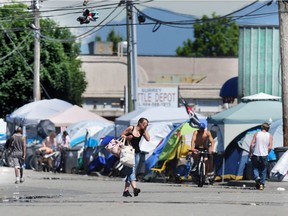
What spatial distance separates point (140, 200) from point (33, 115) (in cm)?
2564

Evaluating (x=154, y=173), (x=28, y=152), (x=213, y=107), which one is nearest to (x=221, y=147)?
(x=154, y=173)

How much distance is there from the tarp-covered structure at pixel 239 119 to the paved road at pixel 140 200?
204 centimetres

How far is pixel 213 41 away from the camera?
127312 mm

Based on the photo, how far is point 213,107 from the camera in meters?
73.5

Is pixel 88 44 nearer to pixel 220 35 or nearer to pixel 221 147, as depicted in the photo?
pixel 220 35

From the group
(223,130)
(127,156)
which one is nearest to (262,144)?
(223,130)

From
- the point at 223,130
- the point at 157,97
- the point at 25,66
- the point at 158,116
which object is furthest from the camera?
the point at 25,66

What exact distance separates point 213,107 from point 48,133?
112ft

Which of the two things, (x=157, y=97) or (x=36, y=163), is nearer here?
(x=36, y=163)

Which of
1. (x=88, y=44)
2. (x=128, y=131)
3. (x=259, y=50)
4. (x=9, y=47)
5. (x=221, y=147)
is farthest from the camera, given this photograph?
(x=88, y=44)

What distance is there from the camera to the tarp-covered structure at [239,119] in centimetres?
2814

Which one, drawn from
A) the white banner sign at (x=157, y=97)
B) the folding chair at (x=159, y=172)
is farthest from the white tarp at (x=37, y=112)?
the folding chair at (x=159, y=172)

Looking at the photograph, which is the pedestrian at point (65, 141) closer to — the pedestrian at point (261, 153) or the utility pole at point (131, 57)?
the utility pole at point (131, 57)

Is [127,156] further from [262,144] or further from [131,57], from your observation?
[131,57]
